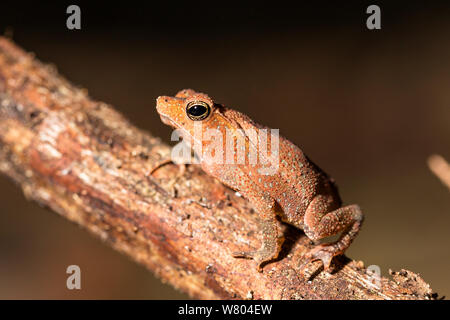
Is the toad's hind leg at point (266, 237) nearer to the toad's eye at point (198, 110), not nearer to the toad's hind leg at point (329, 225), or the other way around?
the toad's hind leg at point (329, 225)

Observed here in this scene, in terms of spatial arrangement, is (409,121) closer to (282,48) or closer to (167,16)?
(282,48)

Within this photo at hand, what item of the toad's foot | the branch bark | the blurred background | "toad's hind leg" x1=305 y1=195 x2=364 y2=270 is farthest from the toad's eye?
the blurred background

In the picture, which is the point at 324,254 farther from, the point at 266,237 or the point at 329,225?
the point at 266,237

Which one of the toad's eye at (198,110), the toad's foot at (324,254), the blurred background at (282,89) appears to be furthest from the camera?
the blurred background at (282,89)

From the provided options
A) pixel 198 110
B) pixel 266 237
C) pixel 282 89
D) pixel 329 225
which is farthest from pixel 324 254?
pixel 282 89

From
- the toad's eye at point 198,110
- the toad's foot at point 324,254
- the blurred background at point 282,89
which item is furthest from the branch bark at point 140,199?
the blurred background at point 282,89

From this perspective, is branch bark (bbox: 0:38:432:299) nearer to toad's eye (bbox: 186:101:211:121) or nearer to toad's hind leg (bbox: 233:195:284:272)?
toad's hind leg (bbox: 233:195:284:272)
